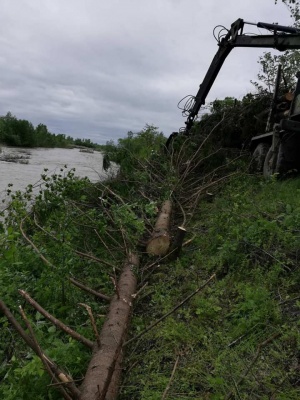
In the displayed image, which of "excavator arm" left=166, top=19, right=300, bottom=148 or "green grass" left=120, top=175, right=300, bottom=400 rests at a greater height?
"excavator arm" left=166, top=19, right=300, bottom=148

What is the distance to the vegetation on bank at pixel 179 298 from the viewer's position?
2809mm

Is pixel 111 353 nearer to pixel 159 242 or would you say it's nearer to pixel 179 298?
pixel 179 298

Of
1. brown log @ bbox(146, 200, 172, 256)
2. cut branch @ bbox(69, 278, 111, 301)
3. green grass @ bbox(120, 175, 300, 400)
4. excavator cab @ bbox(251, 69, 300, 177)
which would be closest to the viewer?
green grass @ bbox(120, 175, 300, 400)

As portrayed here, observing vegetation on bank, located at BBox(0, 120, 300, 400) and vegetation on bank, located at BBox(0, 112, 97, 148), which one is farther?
vegetation on bank, located at BBox(0, 112, 97, 148)

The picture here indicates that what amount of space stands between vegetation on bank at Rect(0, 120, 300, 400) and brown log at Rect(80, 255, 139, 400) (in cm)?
17

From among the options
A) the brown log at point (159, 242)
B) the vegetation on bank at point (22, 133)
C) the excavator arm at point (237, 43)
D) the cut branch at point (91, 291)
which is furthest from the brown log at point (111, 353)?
the vegetation on bank at point (22, 133)

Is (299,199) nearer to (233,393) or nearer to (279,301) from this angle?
(279,301)

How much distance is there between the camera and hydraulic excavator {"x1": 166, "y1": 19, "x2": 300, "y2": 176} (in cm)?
784

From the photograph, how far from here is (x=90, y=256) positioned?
4.71m

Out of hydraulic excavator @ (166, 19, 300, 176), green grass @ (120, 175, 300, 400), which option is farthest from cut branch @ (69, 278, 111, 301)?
hydraulic excavator @ (166, 19, 300, 176)

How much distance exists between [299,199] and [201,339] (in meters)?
3.31

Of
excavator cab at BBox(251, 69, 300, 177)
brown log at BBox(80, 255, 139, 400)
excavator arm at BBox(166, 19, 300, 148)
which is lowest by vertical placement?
brown log at BBox(80, 255, 139, 400)

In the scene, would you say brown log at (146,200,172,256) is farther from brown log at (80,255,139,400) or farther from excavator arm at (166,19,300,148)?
excavator arm at (166,19,300,148)

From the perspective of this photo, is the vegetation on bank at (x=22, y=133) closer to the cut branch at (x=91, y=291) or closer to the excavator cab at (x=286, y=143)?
the excavator cab at (x=286, y=143)
